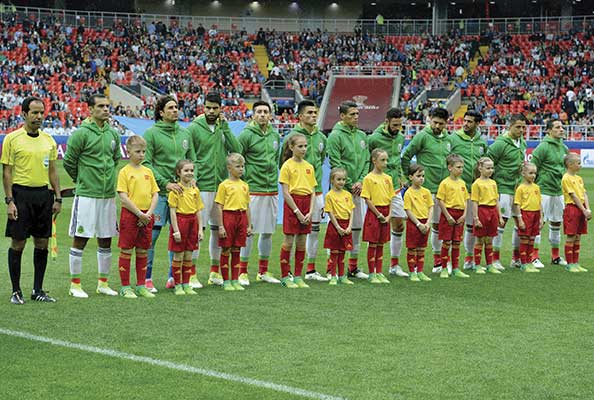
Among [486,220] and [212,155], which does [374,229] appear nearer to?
[486,220]

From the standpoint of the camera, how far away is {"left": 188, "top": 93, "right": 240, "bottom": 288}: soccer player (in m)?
11.6

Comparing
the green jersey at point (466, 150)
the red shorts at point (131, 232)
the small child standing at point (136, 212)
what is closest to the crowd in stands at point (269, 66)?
the green jersey at point (466, 150)

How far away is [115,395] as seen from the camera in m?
6.66

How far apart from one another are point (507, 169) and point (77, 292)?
20.4 feet

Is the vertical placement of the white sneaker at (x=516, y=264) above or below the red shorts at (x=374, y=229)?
below

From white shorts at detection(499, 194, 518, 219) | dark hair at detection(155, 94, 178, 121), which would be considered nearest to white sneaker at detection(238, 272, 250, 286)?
dark hair at detection(155, 94, 178, 121)

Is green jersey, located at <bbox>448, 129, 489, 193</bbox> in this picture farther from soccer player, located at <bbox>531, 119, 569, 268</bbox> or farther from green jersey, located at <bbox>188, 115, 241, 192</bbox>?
green jersey, located at <bbox>188, 115, 241, 192</bbox>

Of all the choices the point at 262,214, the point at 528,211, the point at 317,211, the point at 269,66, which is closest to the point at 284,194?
the point at 262,214

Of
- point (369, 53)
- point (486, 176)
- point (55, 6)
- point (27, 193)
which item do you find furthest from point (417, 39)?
point (27, 193)

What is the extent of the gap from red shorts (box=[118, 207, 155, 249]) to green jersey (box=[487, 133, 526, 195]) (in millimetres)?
5378

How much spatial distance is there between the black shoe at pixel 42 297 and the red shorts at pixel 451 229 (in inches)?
196

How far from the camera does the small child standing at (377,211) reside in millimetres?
12008

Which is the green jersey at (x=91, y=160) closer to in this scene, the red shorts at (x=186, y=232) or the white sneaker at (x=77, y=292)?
Answer: the red shorts at (x=186, y=232)

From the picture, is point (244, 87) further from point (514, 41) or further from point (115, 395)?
point (115, 395)
